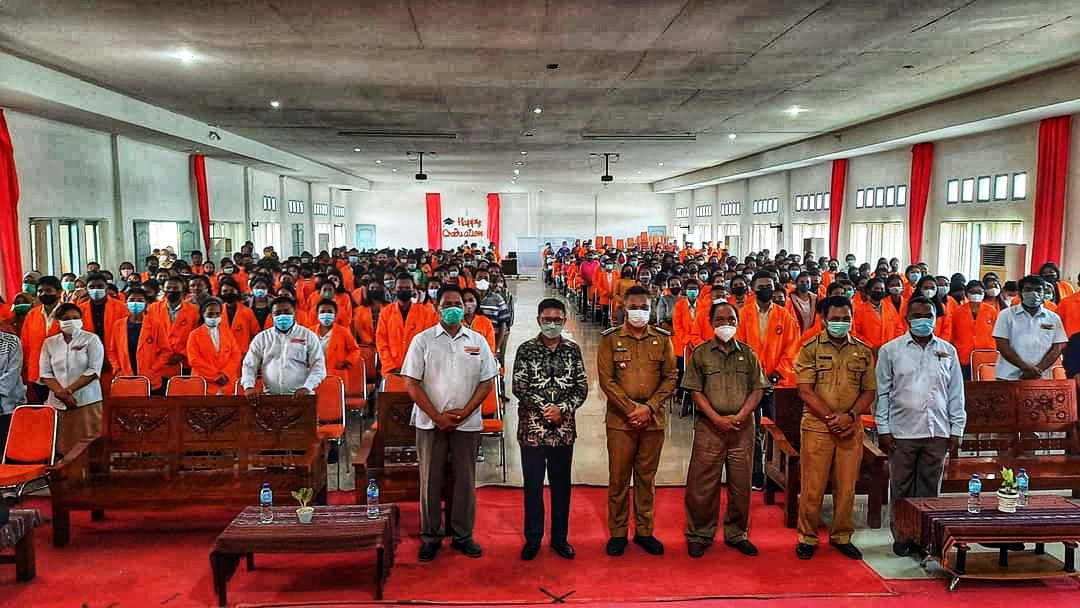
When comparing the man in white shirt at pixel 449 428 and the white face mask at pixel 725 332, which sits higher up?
the white face mask at pixel 725 332

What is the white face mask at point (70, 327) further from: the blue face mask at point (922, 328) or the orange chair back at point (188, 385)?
the blue face mask at point (922, 328)

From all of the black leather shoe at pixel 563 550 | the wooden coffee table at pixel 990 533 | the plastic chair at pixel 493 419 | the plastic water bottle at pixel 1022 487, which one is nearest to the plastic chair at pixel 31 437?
the plastic chair at pixel 493 419

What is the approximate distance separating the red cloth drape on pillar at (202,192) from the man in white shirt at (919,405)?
18832 millimetres

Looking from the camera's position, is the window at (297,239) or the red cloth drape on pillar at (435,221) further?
the red cloth drape on pillar at (435,221)

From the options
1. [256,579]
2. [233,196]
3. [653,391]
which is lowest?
[256,579]

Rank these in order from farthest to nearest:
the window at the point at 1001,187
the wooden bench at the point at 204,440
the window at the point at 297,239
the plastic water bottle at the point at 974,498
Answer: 1. the window at the point at 297,239
2. the window at the point at 1001,187
3. the wooden bench at the point at 204,440
4. the plastic water bottle at the point at 974,498

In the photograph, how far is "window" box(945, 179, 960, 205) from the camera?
16.9 metres

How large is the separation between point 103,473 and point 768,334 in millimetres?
5909

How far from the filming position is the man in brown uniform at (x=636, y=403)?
221 inches

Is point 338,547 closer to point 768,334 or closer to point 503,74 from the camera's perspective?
point 768,334

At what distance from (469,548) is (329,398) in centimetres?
245

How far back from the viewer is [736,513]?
5762 millimetres

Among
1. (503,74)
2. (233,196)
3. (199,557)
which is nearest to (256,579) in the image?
(199,557)

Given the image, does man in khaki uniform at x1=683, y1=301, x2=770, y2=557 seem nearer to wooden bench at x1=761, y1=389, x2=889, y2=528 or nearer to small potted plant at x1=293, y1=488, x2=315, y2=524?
wooden bench at x1=761, y1=389, x2=889, y2=528
